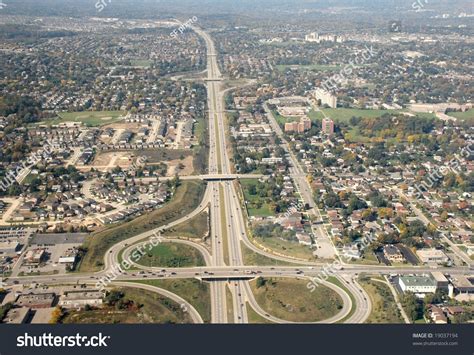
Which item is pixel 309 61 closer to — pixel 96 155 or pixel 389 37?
pixel 389 37

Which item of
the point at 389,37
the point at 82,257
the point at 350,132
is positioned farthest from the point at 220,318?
the point at 389,37

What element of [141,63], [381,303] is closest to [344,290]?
[381,303]

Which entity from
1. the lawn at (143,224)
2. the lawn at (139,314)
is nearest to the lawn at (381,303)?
the lawn at (139,314)

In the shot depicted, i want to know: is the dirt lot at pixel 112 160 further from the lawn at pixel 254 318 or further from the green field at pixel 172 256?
the lawn at pixel 254 318

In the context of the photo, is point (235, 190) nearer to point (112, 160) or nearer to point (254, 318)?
point (112, 160)

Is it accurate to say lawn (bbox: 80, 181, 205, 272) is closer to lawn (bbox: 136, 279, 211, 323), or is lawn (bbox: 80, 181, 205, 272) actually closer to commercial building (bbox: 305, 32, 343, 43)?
lawn (bbox: 136, 279, 211, 323)

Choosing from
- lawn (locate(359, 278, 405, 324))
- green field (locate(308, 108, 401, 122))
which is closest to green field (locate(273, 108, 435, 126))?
green field (locate(308, 108, 401, 122))
